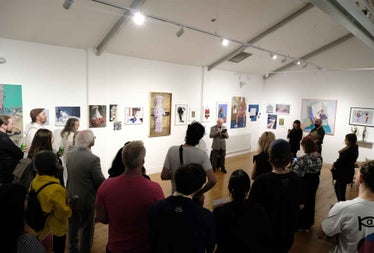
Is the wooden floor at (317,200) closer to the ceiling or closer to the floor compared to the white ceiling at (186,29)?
closer to the floor

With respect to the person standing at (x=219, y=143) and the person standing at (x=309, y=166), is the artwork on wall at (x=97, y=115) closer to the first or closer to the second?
the person standing at (x=219, y=143)

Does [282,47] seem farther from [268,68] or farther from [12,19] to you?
[12,19]

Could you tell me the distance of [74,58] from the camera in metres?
5.38


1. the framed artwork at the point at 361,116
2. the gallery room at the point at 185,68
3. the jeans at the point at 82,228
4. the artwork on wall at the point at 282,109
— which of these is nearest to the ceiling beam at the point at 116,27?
the gallery room at the point at 185,68

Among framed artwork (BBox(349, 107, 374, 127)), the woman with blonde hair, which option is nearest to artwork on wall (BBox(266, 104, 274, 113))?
framed artwork (BBox(349, 107, 374, 127))

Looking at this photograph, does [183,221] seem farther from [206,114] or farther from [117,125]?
[206,114]

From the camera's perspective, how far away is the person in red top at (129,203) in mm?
1860

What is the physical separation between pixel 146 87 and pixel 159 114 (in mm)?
840

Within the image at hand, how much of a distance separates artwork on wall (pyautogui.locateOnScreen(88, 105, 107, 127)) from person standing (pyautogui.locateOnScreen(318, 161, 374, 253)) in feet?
16.4

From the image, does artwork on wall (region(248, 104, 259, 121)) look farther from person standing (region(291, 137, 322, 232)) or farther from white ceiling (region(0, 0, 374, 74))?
person standing (region(291, 137, 322, 232))

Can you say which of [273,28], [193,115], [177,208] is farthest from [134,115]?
[177,208]

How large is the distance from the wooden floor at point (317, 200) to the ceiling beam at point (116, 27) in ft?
10.9

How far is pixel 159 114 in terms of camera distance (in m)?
7.20

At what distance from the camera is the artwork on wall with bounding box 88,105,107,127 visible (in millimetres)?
5704
